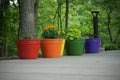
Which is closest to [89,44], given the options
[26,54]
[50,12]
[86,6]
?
[26,54]

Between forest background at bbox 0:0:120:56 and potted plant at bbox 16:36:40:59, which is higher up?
forest background at bbox 0:0:120:56

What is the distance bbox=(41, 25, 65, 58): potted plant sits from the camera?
440 inches

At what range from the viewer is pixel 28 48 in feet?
35.0

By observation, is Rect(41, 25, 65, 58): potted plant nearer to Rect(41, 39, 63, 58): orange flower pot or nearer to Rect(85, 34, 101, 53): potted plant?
Rect(41, 39, 63, 58): orange flower pot

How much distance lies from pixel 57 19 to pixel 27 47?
1901 centimetres

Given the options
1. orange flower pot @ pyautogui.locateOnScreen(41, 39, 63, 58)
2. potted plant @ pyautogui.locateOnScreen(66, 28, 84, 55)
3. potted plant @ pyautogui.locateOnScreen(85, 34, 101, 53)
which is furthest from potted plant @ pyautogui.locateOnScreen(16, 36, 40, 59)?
potted plant @ pyautogui.locateOnScreen(85, 34, 101, 53)

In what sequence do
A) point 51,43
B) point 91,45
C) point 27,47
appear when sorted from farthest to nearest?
point 91,45 < point 51,43 < point 27,47

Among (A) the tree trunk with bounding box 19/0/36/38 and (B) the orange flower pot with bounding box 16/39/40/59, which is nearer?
(B) the orange flower pot with bounding box 16/39/40/59

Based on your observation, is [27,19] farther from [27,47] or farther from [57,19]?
[57,19]

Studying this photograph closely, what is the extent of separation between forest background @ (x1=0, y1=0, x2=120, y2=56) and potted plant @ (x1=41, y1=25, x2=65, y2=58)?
5254mm

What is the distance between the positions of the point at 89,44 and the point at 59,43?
2935 mm

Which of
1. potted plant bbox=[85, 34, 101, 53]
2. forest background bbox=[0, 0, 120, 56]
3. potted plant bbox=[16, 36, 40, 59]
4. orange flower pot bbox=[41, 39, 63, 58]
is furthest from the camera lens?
forest background bbox=[0, 0, 120, 56]

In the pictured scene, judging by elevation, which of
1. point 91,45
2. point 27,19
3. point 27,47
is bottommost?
point 91,45

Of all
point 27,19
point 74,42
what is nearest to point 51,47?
point 27,19
